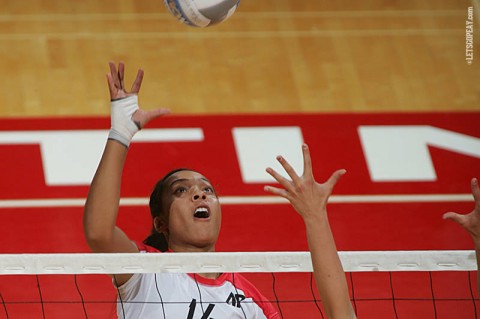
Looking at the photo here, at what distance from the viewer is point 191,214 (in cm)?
496

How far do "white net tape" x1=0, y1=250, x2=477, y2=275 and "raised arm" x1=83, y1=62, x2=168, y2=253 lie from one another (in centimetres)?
10

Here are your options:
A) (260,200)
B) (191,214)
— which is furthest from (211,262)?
(260,200)

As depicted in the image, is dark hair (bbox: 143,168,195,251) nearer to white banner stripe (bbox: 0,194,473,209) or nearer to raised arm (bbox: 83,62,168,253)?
raised arm (bbox: 83,62,168,253)

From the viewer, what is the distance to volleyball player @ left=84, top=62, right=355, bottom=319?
3729mm

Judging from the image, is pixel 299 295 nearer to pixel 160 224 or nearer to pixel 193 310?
pixel 160 224

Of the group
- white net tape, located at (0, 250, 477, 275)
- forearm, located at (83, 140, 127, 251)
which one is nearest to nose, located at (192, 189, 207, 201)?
white net tape, located at (0, 250, 477, 275)

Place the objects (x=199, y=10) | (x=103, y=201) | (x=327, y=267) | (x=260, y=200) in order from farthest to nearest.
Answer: (x=260, y=200)
(x=199, y=10)
(x=103, y=201)
(x=327, y=267)

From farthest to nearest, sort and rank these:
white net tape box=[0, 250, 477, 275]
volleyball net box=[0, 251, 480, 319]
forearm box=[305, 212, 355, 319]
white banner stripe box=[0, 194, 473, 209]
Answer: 1. white banner stripe box=[0, 194, 473, 209]
2. volleyball net box=[0, 251, 480, 319]
3. white net tape box=[0, 250, 477, 275]
4. forearm box=[305, 212, 355, 319]

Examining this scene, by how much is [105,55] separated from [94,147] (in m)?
1.82

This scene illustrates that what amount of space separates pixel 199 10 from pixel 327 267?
9.77ft

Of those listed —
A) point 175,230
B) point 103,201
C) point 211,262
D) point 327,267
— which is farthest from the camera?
point 175,230

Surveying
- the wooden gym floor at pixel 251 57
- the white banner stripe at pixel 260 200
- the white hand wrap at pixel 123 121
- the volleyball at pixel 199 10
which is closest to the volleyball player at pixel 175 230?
the white hand wrap at pixel 123 121

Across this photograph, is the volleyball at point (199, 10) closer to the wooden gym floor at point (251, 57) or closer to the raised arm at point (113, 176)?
the raised arm at point (113, 176)

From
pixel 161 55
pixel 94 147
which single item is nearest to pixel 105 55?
pixel 161 55
